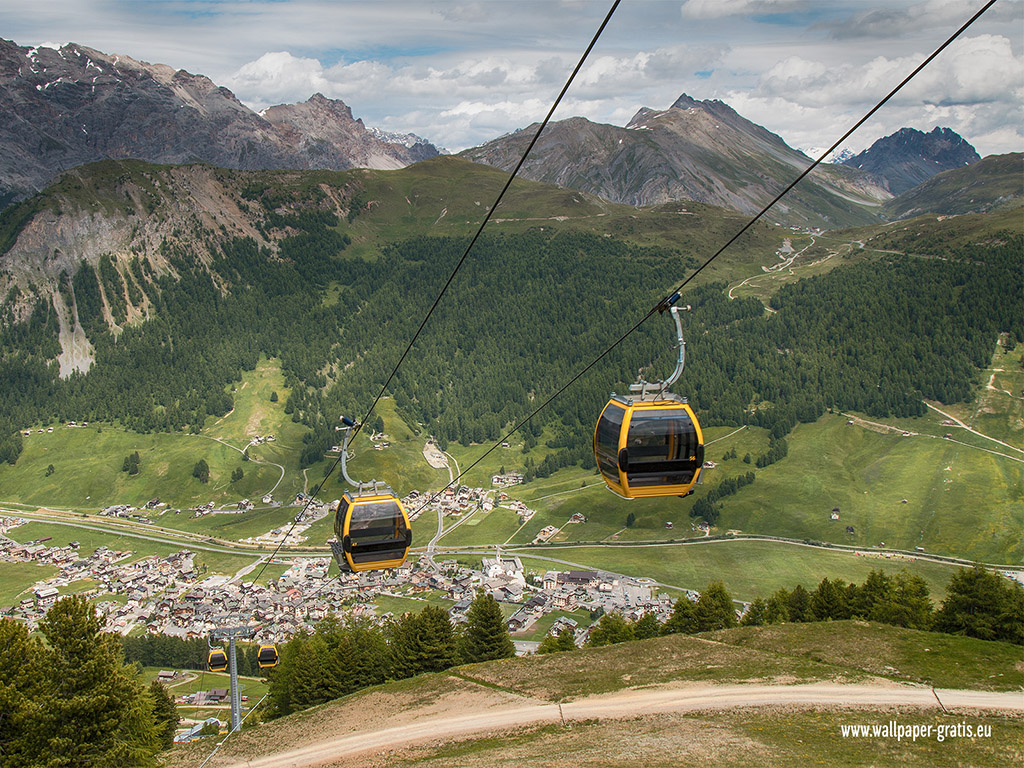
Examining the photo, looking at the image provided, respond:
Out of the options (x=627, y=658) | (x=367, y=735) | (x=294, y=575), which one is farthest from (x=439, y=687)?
(x=294, y=575)

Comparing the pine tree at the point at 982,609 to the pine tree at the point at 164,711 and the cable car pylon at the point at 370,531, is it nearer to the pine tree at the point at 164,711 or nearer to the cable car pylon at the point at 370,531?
the cable car pylon at the point at 370,531

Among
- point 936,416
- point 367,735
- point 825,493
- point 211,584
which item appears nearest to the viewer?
point 367,735

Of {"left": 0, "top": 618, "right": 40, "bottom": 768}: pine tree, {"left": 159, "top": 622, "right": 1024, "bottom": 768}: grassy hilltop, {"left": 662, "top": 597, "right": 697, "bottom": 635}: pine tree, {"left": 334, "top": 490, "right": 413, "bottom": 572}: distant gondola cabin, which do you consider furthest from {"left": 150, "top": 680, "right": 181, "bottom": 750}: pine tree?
{"left": 662, "top": 597, "right": 697, "bottom": 635}: pine tree

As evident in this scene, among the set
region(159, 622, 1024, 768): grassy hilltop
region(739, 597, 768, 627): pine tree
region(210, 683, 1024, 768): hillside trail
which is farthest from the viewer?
region(739, 597, 768, 627): pine tree

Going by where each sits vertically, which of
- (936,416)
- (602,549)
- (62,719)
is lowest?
(602,549)

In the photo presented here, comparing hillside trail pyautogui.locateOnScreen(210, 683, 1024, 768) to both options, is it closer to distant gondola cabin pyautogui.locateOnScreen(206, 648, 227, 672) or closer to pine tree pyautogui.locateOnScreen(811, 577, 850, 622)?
distant gondola cabin pyautogui.locateOnScreen(206, 648, 227, 672)

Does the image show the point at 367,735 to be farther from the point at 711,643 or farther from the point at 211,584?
the point at 211,584

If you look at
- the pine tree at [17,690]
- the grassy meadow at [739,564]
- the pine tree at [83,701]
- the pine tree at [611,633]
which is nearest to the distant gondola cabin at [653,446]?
the pine tree at [83,701]
